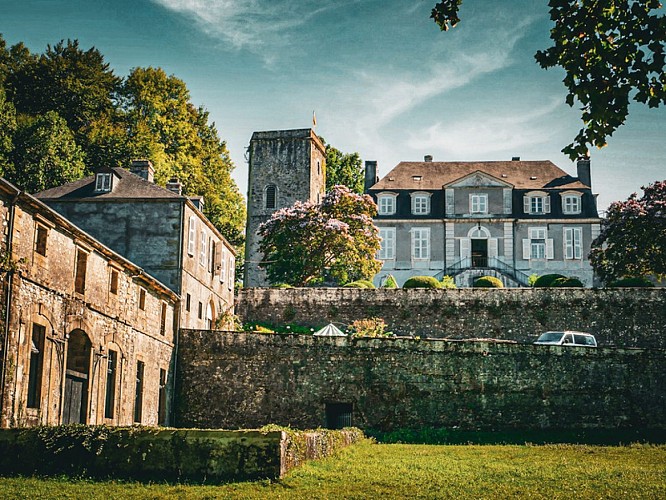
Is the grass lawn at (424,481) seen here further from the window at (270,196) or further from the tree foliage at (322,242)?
the window at (270,196)

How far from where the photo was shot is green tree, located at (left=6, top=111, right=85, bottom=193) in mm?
40219

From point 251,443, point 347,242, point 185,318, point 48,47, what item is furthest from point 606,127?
point 48,47

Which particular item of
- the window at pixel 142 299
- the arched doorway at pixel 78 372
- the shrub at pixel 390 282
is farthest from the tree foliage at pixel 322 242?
the arched doorway at pixel 78 372

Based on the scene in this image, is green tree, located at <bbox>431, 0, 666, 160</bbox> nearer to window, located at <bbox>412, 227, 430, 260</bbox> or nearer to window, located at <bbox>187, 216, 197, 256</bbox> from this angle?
window, located at <bbox>187, 216, 197, 256</bbox>

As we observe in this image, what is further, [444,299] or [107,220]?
[444,299]

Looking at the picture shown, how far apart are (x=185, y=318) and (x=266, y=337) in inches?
128

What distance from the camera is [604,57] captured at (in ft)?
29.4

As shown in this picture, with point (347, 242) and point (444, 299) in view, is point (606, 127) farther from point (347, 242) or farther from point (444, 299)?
point (347, 242)

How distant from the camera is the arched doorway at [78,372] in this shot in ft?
73.9

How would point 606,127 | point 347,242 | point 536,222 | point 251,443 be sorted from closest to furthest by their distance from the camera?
point 606,127 → point 251,443 → point 347,242 → point 536,222

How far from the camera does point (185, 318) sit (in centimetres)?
3138

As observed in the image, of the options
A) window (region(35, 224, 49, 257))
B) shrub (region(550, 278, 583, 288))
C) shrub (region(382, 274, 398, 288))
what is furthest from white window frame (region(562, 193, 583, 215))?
window (region(35, 224, 49, 257))

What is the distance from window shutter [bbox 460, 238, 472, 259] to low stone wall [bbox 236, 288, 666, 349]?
1319cm

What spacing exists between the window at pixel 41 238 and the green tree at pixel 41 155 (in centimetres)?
2065
